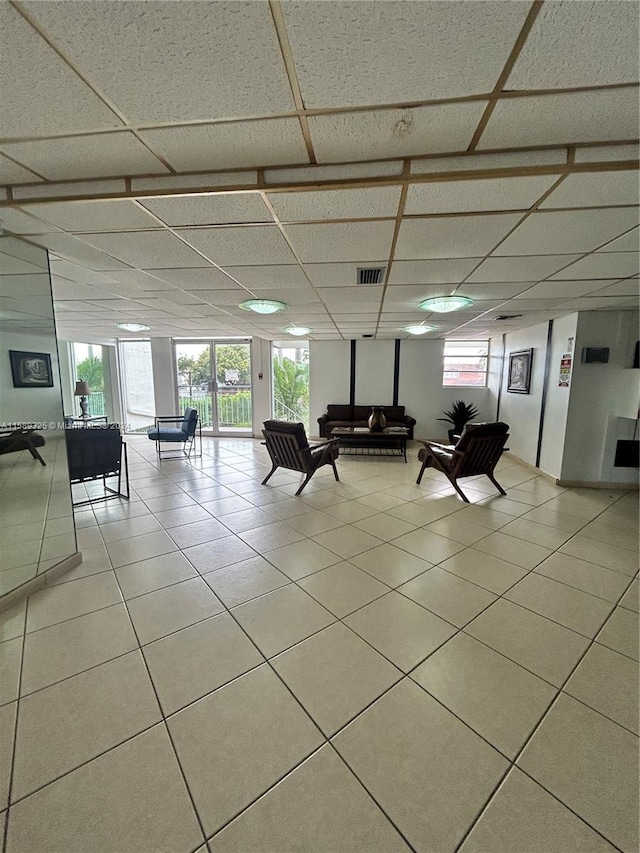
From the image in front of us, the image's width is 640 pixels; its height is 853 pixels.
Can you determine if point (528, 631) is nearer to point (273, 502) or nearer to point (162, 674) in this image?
point (162, 674)

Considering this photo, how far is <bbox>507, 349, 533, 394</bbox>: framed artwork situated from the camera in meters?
5.71

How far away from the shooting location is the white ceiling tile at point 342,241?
2.09 meters

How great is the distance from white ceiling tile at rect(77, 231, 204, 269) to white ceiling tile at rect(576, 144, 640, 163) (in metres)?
2.34

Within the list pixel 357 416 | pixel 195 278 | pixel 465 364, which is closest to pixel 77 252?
pixel 195 278

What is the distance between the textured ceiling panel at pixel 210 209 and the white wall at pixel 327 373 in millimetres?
5881

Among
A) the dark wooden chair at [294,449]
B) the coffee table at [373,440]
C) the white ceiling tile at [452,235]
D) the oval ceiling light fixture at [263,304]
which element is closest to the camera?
the white ceiling tile at [452,235]

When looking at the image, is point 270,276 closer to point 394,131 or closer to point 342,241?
point 342,241

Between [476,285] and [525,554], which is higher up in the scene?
[476,285]

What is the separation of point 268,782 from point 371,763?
1.29ft

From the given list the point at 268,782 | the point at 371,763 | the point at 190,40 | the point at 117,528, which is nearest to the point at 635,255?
the point at 190,40

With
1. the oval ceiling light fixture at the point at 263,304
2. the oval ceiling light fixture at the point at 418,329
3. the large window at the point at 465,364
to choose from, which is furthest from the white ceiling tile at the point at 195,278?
the large window at the point at 465,364

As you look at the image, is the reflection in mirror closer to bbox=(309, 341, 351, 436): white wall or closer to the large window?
bbox=(309, 341, 351, 436): white wall

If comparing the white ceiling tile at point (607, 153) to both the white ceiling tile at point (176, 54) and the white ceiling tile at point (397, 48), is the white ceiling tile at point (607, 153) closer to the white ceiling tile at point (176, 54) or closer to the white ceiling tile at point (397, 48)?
the white ceiling tile at point (397, 48)

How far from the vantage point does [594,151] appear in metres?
1.46
